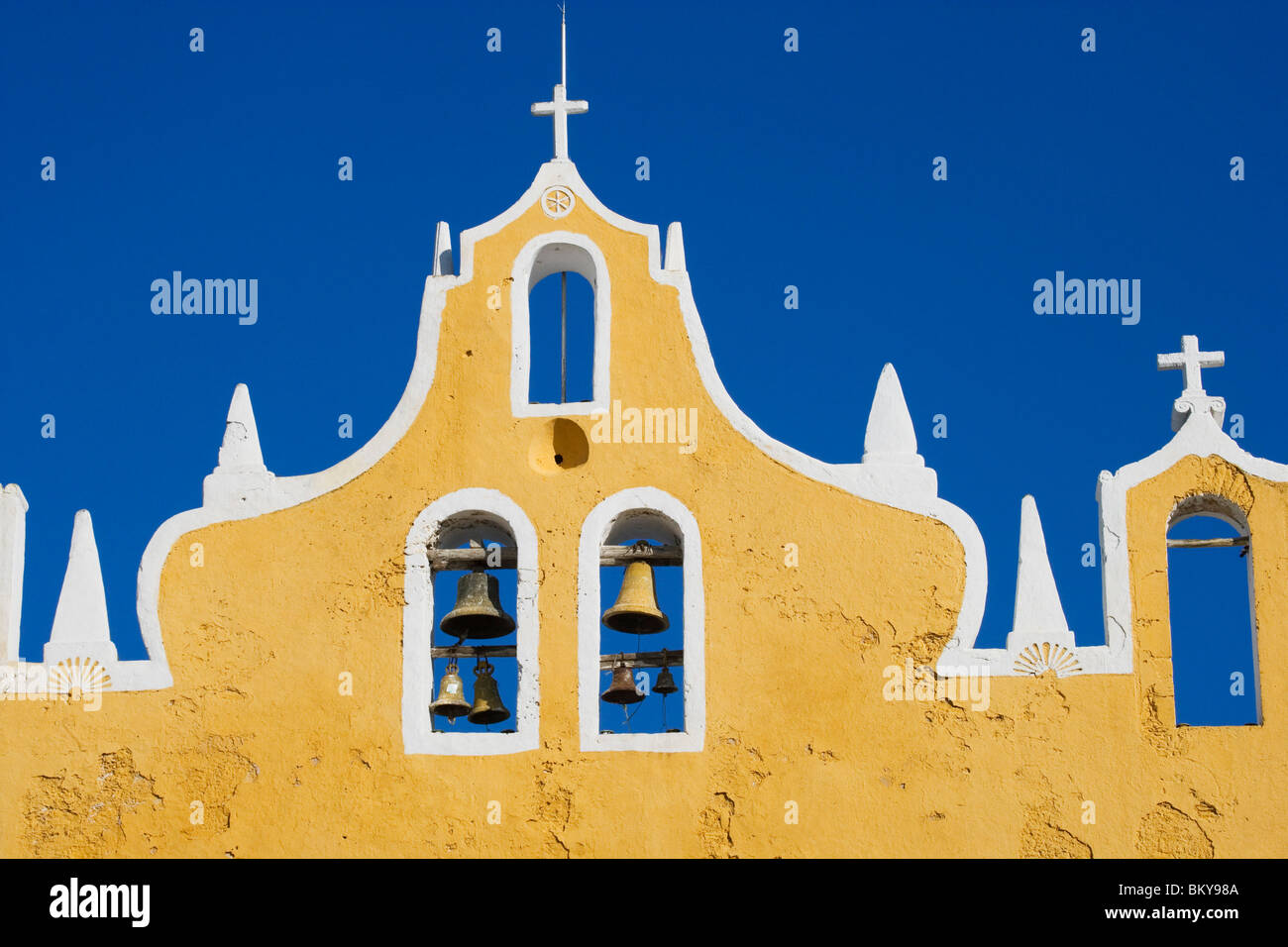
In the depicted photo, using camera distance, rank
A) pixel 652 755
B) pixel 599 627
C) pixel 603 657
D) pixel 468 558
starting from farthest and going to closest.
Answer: pixel 468 558 → pixel 603 657 → pixel 599 627 → pixel 652 755

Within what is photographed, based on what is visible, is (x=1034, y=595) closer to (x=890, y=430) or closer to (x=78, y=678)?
(x=890, y=430)

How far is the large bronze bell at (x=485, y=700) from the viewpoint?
20.3m

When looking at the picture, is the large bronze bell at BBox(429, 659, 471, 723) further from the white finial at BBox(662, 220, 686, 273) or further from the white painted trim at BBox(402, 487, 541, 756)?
the white finial at BBox(662, 220, 686, 273)

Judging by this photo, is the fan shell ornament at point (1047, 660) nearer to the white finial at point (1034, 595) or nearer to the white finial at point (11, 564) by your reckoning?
the white finial at point (1034, 595)

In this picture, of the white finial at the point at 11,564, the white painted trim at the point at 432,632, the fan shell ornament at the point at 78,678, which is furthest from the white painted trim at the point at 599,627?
the white finial at the point at 11,564

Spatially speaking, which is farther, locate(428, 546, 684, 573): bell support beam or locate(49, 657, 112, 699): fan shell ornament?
locate(428, 546, 684, 573): bell support beam

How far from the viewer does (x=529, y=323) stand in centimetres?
2075

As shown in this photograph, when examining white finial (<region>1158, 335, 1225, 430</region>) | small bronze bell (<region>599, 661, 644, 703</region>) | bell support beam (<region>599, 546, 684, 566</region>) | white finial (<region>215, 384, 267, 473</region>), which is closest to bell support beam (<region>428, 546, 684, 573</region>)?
bell support beam (<region>599, 546, 684, 566</region>)

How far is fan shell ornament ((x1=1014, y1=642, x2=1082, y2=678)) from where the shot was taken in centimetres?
1944

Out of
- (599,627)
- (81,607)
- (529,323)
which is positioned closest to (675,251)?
(529,323)

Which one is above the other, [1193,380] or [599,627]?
[1193,380]

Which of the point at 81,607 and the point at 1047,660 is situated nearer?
the point at 1047,660

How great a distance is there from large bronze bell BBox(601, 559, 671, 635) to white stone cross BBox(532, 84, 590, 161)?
3.68 meters

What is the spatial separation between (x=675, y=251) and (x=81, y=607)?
5.74 metres
